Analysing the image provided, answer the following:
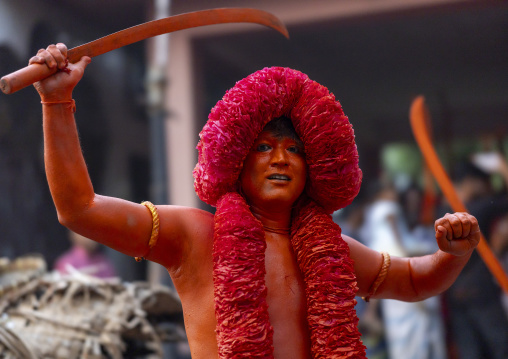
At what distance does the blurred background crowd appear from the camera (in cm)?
439

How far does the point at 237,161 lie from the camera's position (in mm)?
1849

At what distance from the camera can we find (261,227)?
184 cm

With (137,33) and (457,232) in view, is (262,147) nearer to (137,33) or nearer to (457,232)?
(137,33)

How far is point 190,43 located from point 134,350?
349 centimetres

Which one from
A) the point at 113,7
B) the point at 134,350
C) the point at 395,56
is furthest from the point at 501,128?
the point at 134,350

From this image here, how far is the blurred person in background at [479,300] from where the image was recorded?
14.0 ft

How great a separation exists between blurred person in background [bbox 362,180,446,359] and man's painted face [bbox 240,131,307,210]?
9.49ft

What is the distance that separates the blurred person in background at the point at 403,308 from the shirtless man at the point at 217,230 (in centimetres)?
281

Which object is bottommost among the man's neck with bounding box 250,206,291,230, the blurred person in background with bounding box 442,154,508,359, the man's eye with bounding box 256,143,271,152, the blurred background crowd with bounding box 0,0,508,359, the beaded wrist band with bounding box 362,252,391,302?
the beaded wrist band with bounding box 362,252,391,302

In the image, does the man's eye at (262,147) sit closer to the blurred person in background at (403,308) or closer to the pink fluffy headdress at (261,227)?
the pink fluffy headdress at (261,227)

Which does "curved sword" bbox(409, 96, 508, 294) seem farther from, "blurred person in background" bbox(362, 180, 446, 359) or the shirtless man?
"blurred person in background" bbox(362, 180, 446, 359)

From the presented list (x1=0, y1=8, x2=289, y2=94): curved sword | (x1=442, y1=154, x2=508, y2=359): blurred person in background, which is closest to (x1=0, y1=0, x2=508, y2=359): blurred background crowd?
(x1=442, y1=154, x2=508, y2=359): blurred person in background

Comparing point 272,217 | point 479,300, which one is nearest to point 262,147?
point 272,217

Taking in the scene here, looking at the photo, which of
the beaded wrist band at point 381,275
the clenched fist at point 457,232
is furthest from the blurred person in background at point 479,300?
the clenched fist at point 457,232
